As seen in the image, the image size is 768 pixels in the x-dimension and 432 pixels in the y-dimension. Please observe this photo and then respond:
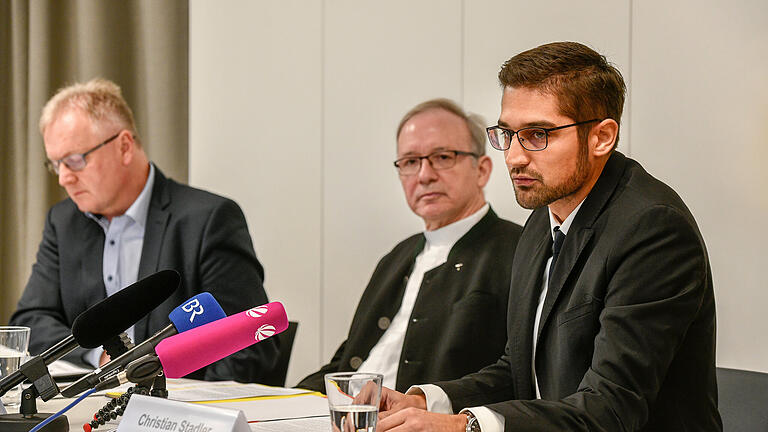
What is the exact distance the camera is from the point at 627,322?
168 cm

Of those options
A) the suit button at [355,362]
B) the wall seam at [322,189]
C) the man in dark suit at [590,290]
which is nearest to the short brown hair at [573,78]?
the man in dark suit at [590,290]

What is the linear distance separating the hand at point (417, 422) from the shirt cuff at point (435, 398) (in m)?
0.38

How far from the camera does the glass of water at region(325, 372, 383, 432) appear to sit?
1.29 metres

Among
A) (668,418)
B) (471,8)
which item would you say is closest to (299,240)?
(471,8)

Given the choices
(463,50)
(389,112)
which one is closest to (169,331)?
(463,50)

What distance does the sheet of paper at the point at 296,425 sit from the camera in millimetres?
1638

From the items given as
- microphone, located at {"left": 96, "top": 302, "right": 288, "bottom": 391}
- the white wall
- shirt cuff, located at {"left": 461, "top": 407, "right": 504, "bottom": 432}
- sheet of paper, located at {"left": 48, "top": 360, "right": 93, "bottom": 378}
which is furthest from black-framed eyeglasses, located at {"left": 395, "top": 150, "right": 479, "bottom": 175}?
microphone, located at {"left": 96, "top": 302, "right": 288, "bottom": 391}

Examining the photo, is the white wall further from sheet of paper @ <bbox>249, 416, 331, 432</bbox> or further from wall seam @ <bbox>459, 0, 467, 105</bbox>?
sheet of paper @ <bbox>249, 416, 331, 432</bbox>

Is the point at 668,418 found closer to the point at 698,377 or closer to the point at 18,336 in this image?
the point at 698,377

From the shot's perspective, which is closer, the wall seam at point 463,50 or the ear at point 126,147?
the ear at point 126,147

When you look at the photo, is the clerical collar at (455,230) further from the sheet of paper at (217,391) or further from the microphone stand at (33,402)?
the microphone stand at (33,402)

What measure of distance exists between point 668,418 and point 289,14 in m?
2.86

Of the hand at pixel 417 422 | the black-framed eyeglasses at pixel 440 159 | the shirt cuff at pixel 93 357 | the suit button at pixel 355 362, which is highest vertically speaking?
the black-framed eyeglasses at pixel 440 159

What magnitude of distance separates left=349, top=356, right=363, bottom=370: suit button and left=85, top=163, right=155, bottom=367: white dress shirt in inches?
31.8
